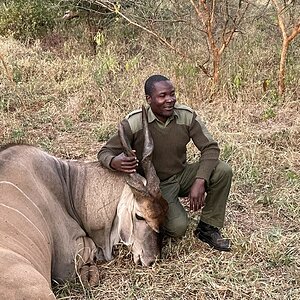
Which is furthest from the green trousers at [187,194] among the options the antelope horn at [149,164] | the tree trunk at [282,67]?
the tree trunk at [282,67]

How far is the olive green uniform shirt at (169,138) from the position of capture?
3.86 metres

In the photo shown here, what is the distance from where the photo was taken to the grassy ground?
354cm

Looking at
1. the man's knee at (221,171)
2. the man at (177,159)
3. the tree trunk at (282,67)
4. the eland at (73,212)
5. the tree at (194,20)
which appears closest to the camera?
the eland at (73,212)

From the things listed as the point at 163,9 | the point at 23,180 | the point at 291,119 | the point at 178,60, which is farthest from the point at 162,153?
the point at 163,9

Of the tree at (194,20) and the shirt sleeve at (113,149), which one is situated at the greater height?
the tree at (194,20)

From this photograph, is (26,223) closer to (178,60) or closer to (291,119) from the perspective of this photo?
(291,119)

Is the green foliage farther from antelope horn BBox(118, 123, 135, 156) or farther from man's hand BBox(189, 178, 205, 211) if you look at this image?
man's hand BBox(189, 178, 205, 211)

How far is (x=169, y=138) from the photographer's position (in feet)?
12.7

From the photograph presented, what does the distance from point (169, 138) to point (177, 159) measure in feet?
0.59

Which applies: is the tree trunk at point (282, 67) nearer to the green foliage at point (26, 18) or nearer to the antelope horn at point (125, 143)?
the antelope horn at point (125, 143)

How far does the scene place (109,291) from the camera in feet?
11.5

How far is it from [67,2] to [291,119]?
4981mm

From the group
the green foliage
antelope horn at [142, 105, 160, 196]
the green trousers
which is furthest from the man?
the green foliage

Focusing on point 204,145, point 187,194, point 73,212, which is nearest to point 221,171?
point 204,145
